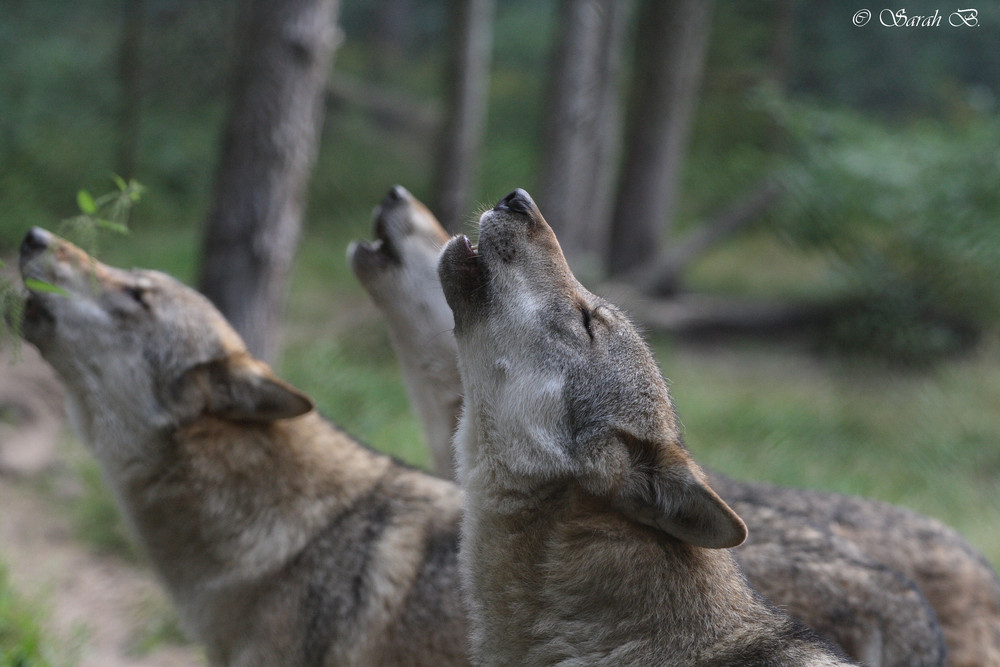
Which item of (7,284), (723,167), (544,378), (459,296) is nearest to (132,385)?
(7,284)

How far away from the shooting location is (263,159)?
6.25 m

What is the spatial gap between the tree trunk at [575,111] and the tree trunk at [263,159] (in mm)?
4525

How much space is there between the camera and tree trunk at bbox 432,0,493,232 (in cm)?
1082

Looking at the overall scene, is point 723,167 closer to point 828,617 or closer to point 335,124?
point 335,124

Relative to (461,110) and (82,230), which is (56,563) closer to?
(82,230)

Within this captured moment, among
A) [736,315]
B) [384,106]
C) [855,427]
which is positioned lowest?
[855,427]

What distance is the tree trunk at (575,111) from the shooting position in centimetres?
1027

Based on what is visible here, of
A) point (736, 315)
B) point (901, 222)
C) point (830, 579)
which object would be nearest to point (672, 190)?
point (736, 315)

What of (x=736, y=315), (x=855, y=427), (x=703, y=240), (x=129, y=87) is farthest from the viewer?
(x=129, y=87)

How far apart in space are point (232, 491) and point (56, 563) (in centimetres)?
279

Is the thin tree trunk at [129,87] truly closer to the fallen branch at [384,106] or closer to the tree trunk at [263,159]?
the fallen branch at [384,106]

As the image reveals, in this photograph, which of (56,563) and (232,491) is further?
(56,563)

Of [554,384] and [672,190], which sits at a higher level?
[672,190]

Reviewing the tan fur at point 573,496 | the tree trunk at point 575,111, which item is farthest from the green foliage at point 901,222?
the tan fur at point 573,496
